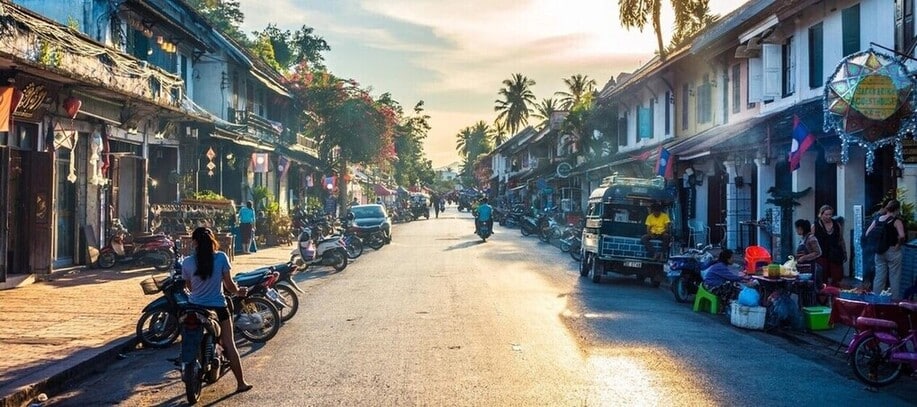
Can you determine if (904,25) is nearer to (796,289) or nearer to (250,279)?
(796,289)

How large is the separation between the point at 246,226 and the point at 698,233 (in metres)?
14.4

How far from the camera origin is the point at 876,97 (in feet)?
38.6

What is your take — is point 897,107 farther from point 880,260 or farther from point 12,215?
point 12,215

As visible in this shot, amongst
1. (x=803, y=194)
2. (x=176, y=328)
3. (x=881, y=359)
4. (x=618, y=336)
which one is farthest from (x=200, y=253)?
(x=803, y=194)

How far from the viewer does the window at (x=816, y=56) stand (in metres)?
18.5

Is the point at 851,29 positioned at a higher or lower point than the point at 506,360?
higher

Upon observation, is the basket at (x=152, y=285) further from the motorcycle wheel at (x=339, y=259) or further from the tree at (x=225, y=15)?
the tree at (x=225, y=15)

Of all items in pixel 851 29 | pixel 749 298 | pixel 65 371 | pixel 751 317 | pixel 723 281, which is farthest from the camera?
pixel 851 29

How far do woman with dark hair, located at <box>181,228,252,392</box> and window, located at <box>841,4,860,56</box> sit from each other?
14.6 metres

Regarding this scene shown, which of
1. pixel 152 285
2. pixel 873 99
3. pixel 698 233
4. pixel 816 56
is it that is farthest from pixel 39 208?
pixel 698 233

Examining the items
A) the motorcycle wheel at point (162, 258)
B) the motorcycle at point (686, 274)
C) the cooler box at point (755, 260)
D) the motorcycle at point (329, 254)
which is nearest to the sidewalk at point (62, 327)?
the motorcycle wheel at point (162, 258)

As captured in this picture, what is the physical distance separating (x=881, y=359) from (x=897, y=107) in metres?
5.25

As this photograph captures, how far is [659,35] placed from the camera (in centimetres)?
2994

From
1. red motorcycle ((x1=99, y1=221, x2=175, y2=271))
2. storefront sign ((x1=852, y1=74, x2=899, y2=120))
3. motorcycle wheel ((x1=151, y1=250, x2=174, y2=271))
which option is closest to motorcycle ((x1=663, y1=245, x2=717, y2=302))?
storefront sign ((x1=852, y1=74, x2=899, y2=120))
